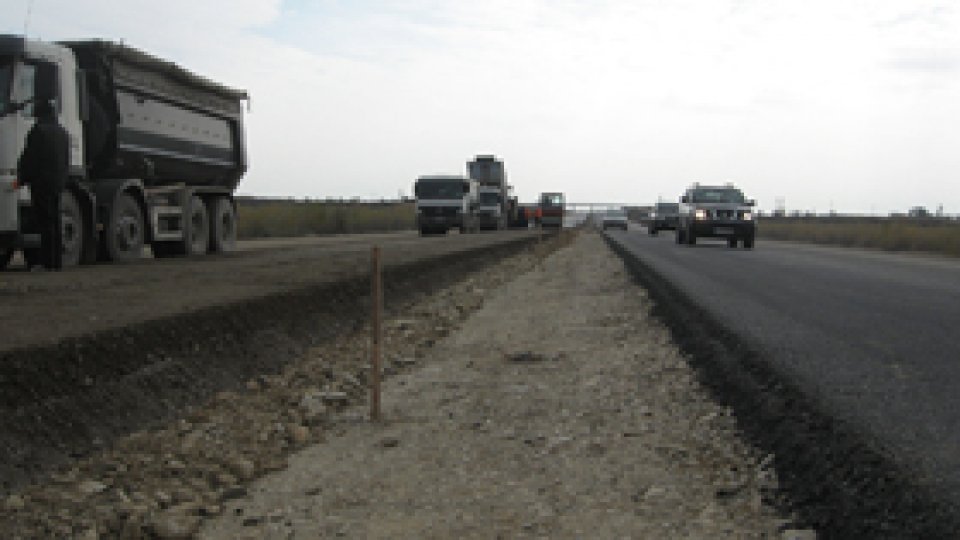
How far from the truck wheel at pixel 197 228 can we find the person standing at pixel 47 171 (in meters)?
5.18

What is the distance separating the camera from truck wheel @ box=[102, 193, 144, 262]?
1404 cm

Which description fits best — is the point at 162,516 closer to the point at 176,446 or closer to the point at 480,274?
the point at 176,446

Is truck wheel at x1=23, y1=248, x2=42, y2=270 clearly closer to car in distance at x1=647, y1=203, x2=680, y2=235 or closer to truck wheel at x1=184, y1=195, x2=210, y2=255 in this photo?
truck wheel at x1=184, y1=195, x2=210, y2=255

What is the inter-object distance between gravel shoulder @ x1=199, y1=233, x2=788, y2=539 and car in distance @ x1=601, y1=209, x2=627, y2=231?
58.0 m

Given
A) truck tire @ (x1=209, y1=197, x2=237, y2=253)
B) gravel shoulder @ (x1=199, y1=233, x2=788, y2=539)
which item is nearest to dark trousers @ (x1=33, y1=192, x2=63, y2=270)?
gravel shoulder @ (x1=199, y1=233, x2=788, y2=539)

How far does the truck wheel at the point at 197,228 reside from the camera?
686 inches

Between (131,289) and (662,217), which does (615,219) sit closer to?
(662,217)

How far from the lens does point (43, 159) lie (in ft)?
37.3

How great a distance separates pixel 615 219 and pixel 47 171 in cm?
5685

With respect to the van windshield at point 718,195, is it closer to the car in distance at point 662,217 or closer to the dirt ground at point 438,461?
the car in distance at point 662,217

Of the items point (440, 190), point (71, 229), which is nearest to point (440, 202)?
point (440, 190)

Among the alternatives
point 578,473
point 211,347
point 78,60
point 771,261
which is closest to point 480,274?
point 771,261

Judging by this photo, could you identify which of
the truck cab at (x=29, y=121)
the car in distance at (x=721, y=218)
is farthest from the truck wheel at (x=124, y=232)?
the car in distance at (x=721, y=218)

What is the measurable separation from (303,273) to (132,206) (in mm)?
3359
